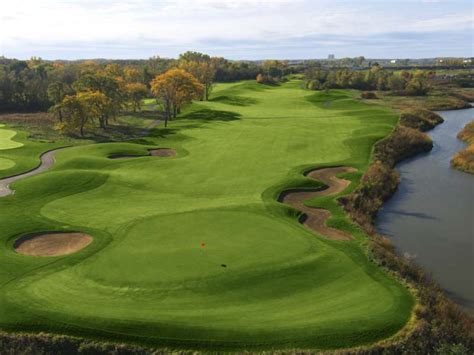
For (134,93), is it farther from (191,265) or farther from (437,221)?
(191,265)

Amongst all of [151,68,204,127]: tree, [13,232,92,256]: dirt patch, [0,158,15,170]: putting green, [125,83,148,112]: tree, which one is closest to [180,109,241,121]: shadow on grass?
[151,68,204,127]: tree

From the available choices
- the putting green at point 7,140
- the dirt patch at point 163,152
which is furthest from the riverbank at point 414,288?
the putting green at point 7,140

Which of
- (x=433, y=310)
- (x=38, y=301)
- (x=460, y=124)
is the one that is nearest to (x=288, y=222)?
(x=433, y=310)

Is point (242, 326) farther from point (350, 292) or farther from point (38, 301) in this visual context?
point (38, 301)

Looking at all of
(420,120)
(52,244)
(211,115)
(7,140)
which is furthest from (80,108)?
(420,120)

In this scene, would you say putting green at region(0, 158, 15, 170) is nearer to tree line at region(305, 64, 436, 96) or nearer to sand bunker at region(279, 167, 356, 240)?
sand bunker at region(279, 167, 356, 240)

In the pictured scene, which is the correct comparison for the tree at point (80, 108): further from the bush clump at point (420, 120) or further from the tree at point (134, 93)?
the bush clump at point (420, 120)
